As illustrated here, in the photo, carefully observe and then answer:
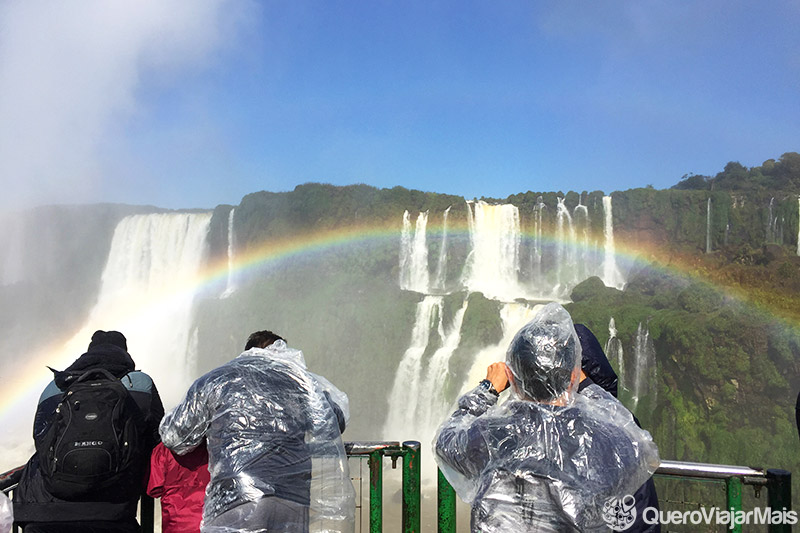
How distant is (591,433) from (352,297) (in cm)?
2777

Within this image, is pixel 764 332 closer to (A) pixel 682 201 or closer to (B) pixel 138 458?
(A) pixel 682 201

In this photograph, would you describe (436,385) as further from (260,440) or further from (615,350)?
(260,440)

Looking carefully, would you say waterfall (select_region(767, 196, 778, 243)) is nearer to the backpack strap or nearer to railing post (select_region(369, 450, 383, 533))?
railing post (select_region(369, 450, 383, 533))

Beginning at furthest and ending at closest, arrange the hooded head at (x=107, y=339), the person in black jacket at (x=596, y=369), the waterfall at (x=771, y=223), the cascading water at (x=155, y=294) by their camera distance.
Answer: the cascading water at (x=155, y=294) < the waterfall at (x=771, y=223) < the hooded head at (x=107, y=339) < the person in black jacket at (x=596, y=369)

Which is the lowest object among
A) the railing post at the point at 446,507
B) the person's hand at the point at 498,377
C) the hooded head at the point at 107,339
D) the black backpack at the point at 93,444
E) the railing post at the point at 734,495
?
the railing post at the point at 446,507

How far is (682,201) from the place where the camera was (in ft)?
85.8

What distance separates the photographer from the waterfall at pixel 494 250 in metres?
25.4

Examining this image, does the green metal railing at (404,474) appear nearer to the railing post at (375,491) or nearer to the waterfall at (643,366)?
the railing post at (375,491)

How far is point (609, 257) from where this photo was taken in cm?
2630

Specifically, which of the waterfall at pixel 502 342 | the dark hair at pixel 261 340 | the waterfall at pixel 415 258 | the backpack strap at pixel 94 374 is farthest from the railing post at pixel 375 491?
the waterfall at pixel 415 258

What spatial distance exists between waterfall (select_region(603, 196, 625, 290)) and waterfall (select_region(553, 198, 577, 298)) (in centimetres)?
146

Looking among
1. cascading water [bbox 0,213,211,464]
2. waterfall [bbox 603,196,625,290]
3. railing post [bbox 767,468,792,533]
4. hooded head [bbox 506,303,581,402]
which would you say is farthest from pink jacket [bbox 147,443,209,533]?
cascading water [bbox 0,213,211,464]

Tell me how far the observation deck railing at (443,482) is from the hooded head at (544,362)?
1.10 meters

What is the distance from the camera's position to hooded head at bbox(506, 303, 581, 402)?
6.11ft
